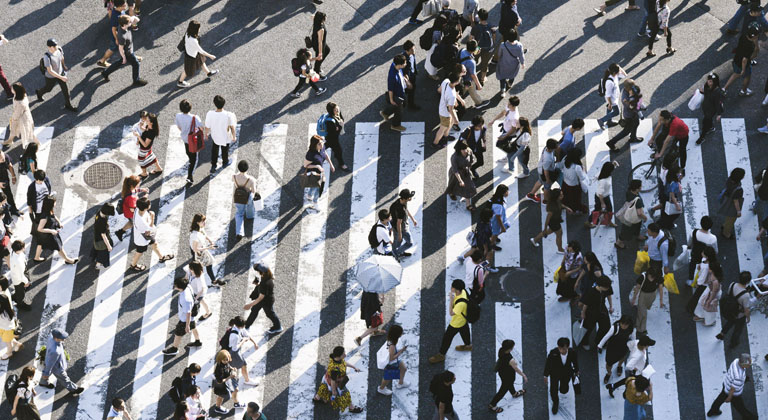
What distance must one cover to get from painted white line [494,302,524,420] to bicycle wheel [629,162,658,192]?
3.92 meters

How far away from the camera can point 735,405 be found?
18562mm

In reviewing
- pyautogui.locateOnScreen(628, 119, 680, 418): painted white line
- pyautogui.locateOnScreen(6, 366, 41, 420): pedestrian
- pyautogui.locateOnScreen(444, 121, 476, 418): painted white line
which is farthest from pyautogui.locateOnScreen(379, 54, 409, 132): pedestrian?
pyautogui.locateOnScreen(6, 366, 41, 420): pedestrian

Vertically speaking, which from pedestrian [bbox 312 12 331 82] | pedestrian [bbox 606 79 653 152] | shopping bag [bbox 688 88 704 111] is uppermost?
pedestrian [bbox 312 12 331 82]

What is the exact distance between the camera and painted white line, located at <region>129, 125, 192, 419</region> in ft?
65.0

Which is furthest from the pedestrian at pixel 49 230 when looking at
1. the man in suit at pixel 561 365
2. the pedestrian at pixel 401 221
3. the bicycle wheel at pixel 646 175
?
the bicycle wheel at pixel 646 175

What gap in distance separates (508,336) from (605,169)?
11.8ft

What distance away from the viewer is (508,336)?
20266 mm

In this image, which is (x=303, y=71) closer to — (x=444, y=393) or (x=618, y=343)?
(x=444, y=393)

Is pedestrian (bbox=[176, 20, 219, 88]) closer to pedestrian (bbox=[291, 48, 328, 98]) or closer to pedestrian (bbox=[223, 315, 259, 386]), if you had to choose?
pedestrian (bbox=[291, 48, 328, 98])

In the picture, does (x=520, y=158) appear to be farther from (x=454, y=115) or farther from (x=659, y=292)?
(x=659, y=292)

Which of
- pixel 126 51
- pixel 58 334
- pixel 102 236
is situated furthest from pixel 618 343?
pixel 126 51

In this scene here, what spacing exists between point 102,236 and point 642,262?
9800 mm

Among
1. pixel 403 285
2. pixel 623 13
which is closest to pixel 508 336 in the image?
pixel 403 285

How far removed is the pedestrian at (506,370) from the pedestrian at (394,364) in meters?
1.56
